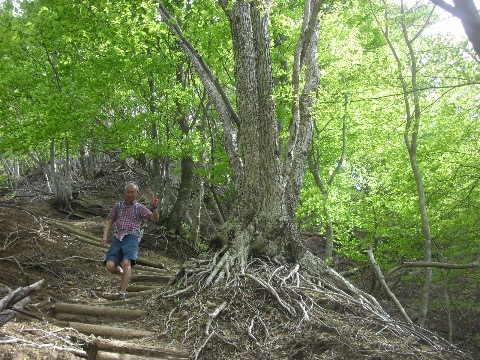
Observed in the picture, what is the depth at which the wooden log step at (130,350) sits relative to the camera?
13.6 ft

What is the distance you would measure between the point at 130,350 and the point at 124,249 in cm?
255

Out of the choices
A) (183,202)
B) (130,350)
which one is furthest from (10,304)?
(183,202)

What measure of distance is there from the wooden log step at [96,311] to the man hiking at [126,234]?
890 millimetres

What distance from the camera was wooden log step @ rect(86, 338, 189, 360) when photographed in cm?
416

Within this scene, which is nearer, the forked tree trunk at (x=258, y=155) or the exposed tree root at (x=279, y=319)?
the exposed tree root at (x=279, y=319)

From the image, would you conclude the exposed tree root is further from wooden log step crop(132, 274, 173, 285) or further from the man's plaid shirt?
wooden log step crop(132, 274, 173, 285)

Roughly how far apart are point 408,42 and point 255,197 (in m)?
7.69

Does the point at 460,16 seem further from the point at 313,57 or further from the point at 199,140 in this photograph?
the point at 199,140

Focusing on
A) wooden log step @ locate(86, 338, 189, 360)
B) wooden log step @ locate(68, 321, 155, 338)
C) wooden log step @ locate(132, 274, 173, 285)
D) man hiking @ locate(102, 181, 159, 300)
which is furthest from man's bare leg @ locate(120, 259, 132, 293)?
wooden log step @ locate(86, 338, 189, 360)

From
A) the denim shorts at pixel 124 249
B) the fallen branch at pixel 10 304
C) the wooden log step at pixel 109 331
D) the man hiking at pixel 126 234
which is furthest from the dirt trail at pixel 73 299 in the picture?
the denim shorts at pixel 124 249

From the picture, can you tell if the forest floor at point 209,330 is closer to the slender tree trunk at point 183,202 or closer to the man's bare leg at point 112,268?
the man's bare leg at point 112,268

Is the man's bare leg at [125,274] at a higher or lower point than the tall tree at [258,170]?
lower

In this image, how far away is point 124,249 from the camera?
259 inches

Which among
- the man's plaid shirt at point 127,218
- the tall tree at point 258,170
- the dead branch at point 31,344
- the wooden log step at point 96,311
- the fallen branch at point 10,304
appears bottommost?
the wooden log step at point 96,311
